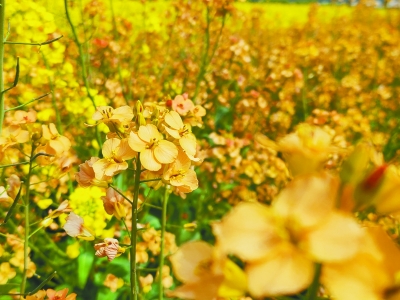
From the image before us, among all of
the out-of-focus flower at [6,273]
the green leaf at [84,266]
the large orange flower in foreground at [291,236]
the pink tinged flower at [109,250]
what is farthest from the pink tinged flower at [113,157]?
the green leaf at [84,266]

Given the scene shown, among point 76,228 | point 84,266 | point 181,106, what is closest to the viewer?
point 76,228

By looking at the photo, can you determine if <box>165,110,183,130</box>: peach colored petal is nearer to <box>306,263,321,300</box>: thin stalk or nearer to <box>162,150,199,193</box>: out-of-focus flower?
<box>162,150,199,193</box>: out-of-focus flower

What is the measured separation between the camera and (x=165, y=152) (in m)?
0.63

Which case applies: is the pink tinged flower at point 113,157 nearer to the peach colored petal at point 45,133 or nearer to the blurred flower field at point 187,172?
Answer: the blurred flower field at point 187,172

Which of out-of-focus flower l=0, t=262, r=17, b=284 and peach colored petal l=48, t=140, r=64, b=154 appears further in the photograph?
out-of-focus flower l=0, t=262, r=17, b=284

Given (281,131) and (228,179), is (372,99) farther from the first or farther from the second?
(228,179)

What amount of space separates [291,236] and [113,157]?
40 centimetres

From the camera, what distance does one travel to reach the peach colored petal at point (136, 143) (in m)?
0.61

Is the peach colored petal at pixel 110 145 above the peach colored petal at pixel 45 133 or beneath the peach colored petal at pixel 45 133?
above

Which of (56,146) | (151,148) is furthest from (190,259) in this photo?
(56,146)

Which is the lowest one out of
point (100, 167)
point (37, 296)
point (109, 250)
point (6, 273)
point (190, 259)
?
point (6, 273)

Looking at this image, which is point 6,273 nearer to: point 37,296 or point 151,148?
point 37,296

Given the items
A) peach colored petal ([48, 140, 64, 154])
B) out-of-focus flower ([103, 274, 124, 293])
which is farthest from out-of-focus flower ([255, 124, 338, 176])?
out-of-focus flower ([103, 274, 124, 293])

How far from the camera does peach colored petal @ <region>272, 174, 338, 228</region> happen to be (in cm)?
30
